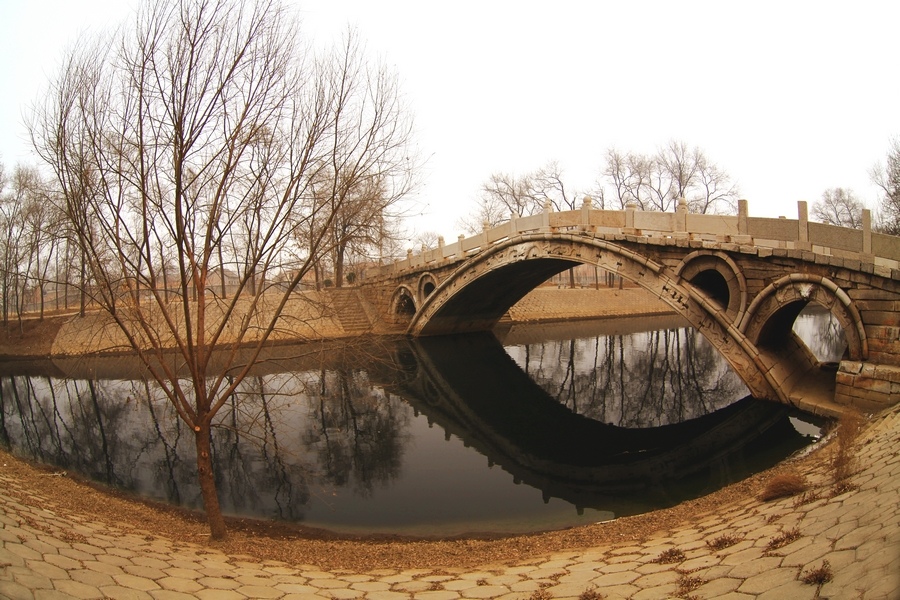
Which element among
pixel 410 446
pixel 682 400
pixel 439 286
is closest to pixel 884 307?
pixel 682 400

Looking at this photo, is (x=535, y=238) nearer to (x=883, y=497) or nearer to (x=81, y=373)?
(x=883, y=497)

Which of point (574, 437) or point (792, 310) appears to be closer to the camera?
point (574, 437)

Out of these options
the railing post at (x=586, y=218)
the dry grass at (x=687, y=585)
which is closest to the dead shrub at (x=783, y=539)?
the dry grass at (x=687, y=585)

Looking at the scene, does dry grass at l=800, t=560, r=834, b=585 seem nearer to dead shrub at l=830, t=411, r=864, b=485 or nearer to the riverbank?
dead shrub at l=830, t=411, r=864, b=485

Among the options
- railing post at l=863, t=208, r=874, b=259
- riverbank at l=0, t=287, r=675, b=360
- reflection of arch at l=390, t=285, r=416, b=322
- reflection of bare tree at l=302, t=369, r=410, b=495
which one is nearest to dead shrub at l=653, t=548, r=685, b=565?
reflection of bare tree at l=302, t=369, r=410, b=495

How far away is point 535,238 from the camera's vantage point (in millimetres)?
18172

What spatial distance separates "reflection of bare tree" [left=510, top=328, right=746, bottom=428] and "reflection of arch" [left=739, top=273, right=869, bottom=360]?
2266mm

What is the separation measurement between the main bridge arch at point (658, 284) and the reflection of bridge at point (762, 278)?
28 mm

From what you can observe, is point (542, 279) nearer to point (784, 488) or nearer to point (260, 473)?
point (260, 473)

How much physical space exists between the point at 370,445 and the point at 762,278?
8354 mm

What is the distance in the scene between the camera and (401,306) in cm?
2980

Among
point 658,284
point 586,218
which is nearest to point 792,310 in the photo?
point 658,284

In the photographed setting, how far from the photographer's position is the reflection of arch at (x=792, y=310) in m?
9.43

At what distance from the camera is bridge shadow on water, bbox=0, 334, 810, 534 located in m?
8.08
